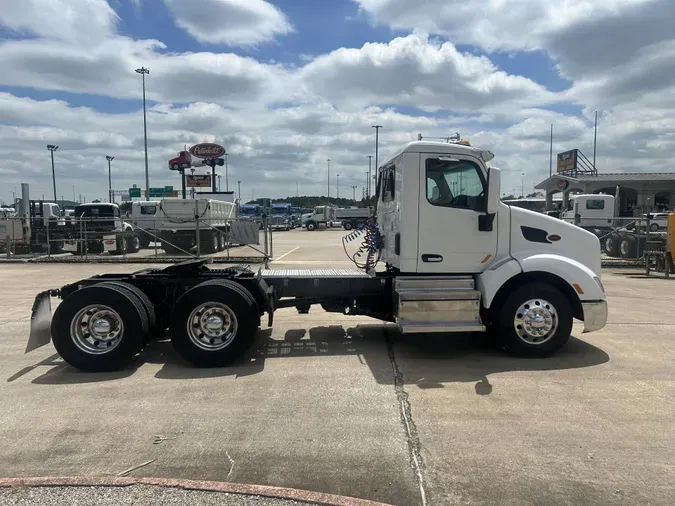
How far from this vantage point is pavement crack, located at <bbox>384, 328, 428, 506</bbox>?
11.4 ft

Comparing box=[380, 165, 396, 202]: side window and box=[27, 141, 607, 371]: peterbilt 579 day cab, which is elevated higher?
box=[380, 165, 396, 202]: side window

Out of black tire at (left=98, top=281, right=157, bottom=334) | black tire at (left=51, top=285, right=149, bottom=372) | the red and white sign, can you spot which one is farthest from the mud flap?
the red and white sign

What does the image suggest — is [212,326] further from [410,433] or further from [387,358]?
[410,433]

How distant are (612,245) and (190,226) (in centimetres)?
1933

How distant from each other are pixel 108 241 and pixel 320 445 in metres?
19.5

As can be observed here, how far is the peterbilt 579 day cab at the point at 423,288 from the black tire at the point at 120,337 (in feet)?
0.04

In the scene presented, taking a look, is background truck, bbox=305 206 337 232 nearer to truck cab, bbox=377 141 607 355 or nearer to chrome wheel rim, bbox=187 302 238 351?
truck cab, bbox=377 141 607 355

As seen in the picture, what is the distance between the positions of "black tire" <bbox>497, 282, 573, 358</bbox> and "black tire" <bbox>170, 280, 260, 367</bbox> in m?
3.05

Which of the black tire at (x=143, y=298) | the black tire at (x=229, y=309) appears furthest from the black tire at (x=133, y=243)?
the black tire at (x=229, y=309)

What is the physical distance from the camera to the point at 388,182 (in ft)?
22.9

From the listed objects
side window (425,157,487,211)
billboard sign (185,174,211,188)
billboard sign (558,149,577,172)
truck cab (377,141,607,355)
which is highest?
billboard sign (558,149,577,172)

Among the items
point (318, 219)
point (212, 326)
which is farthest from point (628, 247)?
point (318, 219)

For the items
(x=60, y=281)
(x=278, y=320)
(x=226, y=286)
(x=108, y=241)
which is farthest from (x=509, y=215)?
(x=108, y=241)

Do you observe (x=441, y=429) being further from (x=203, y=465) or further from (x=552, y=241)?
(x=552, y=241)
